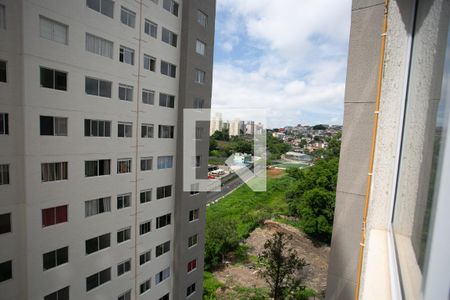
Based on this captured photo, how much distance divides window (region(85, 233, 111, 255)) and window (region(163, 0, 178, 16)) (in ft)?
12.7

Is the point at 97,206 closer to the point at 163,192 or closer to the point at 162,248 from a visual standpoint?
the point at 163,192

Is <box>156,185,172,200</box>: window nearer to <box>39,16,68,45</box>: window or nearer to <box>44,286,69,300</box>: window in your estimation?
<box>44,286,69,300</box>: window

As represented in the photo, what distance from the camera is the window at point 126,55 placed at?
10.5 feet

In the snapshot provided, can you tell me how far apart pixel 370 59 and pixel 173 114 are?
369 centimetres

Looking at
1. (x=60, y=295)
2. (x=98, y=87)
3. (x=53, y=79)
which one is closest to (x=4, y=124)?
(x=53, y=79)

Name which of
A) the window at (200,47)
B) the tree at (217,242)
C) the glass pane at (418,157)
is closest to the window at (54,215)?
the glass pane at (418,157)

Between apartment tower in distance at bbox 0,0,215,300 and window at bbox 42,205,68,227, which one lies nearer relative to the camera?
apartment tower in distance at bbox 0,0,215,300

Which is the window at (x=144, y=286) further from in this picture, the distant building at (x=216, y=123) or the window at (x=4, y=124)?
the window at (x=4, y=124)

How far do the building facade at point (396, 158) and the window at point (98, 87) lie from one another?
2944mm

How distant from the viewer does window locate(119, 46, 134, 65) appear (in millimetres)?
3209

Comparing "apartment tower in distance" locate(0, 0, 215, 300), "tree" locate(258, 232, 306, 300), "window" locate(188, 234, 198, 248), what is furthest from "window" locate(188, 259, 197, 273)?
"tree" locate(258, 232, 306, 300)

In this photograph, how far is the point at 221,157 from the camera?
6.52 m

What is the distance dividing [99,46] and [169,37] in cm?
146

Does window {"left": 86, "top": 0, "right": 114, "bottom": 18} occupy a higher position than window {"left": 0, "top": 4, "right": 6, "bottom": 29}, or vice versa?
window {"left": 86, "top": 0, "right": 114, "bottom": 18}
